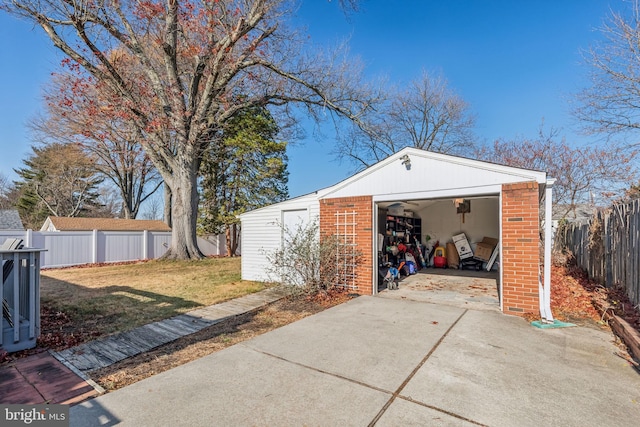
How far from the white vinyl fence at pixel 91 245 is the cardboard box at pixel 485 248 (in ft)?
50.5

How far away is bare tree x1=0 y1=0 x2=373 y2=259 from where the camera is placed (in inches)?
427

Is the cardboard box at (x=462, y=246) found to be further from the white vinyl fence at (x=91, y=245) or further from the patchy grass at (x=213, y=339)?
the white vinyl fence at (x=91, y=245)

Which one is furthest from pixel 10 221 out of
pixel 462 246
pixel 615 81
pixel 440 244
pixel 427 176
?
pixel 615 81

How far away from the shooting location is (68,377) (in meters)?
3.16

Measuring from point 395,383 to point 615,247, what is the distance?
5.75m

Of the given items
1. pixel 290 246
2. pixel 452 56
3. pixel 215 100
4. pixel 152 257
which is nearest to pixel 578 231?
pixel 452 56

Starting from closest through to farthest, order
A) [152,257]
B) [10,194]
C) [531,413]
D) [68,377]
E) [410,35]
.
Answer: [531,413]
[68,377]
[410,35]
[152,257]
[10,194]

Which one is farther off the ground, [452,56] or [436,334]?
[452,56]

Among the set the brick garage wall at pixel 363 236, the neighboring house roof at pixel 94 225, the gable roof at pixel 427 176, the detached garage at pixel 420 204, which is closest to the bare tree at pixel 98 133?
the neighboring house roof at pixel 94 225

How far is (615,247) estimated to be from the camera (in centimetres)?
564

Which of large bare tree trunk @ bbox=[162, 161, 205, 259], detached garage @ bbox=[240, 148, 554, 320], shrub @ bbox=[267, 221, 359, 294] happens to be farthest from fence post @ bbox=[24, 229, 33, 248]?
shrub @ bbox=[267, 221, 359, 294]

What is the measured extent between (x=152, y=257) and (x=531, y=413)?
17246 millimetres

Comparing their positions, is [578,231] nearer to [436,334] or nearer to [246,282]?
[436,334]

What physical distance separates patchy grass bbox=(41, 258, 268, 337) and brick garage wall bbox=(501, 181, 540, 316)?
5.72 m
